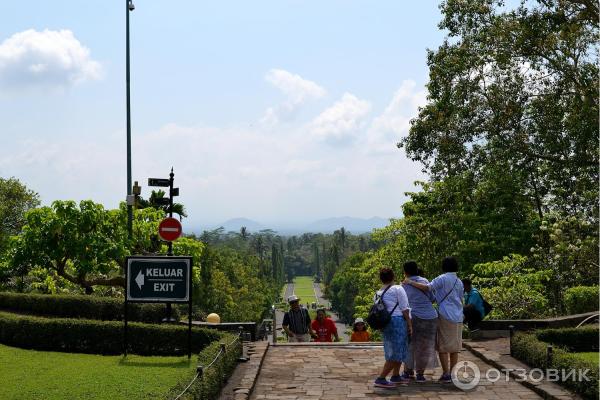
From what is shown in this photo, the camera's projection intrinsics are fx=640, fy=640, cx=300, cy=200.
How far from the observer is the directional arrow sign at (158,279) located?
11.0 meters

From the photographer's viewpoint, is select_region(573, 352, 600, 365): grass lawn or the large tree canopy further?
the large tree canopy

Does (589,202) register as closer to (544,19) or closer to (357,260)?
(544,19)

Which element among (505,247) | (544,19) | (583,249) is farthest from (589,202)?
(583,249)

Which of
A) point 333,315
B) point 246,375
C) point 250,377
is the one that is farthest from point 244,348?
point 333,315

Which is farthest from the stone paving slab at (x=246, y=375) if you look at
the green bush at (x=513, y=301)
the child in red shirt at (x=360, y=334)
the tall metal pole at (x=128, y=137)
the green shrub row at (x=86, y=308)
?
the tall metal pole at (x=128, y=137)

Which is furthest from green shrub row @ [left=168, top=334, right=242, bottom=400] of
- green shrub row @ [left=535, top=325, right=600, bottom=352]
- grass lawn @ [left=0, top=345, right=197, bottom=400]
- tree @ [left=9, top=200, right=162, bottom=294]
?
tree @ [left=9, top=200, right=162, bottom=294]

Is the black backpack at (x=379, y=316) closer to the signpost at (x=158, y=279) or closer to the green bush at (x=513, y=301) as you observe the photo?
the signpost at (x=158, y=279)

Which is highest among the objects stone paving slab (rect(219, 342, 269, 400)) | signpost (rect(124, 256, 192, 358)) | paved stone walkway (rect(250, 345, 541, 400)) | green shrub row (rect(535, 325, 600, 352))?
signpost (rect(124, 256, 192, 358))

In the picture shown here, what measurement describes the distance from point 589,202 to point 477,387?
1484cm

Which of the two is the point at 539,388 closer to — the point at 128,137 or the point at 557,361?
the point at 557,361

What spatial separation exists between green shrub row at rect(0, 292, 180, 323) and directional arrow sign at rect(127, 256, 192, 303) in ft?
6.55

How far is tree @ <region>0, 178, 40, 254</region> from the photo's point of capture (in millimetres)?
42656

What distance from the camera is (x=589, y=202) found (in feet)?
69.9

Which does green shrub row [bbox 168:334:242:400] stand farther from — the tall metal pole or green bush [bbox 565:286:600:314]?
green bush [bbox 565:286:600:314]
